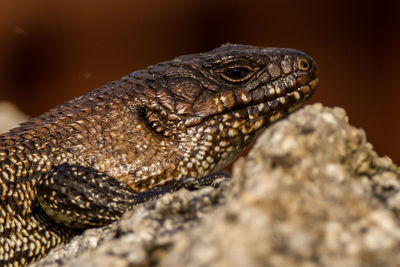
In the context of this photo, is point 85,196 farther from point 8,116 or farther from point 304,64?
point 8,116

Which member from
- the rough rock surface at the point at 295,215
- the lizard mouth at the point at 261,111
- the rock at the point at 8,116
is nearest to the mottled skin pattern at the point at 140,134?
the lizard mouth at the point at 261,111

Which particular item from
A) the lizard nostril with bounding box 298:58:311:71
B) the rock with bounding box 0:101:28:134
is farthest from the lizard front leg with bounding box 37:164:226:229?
the rock with bounding box 0:101:28:134

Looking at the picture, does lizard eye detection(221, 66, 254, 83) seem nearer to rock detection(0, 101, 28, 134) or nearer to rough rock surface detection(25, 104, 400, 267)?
rough rock surface detection(25, 104, 400, 267)

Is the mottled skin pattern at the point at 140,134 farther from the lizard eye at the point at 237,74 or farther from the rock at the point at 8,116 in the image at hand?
the rock at the point at 8,116

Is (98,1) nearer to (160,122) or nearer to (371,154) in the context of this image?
(160,122)

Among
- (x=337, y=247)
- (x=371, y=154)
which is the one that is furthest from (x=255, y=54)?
(x=337, y=247)

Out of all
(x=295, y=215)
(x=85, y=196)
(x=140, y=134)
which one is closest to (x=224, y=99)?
(x=140, y=134)
